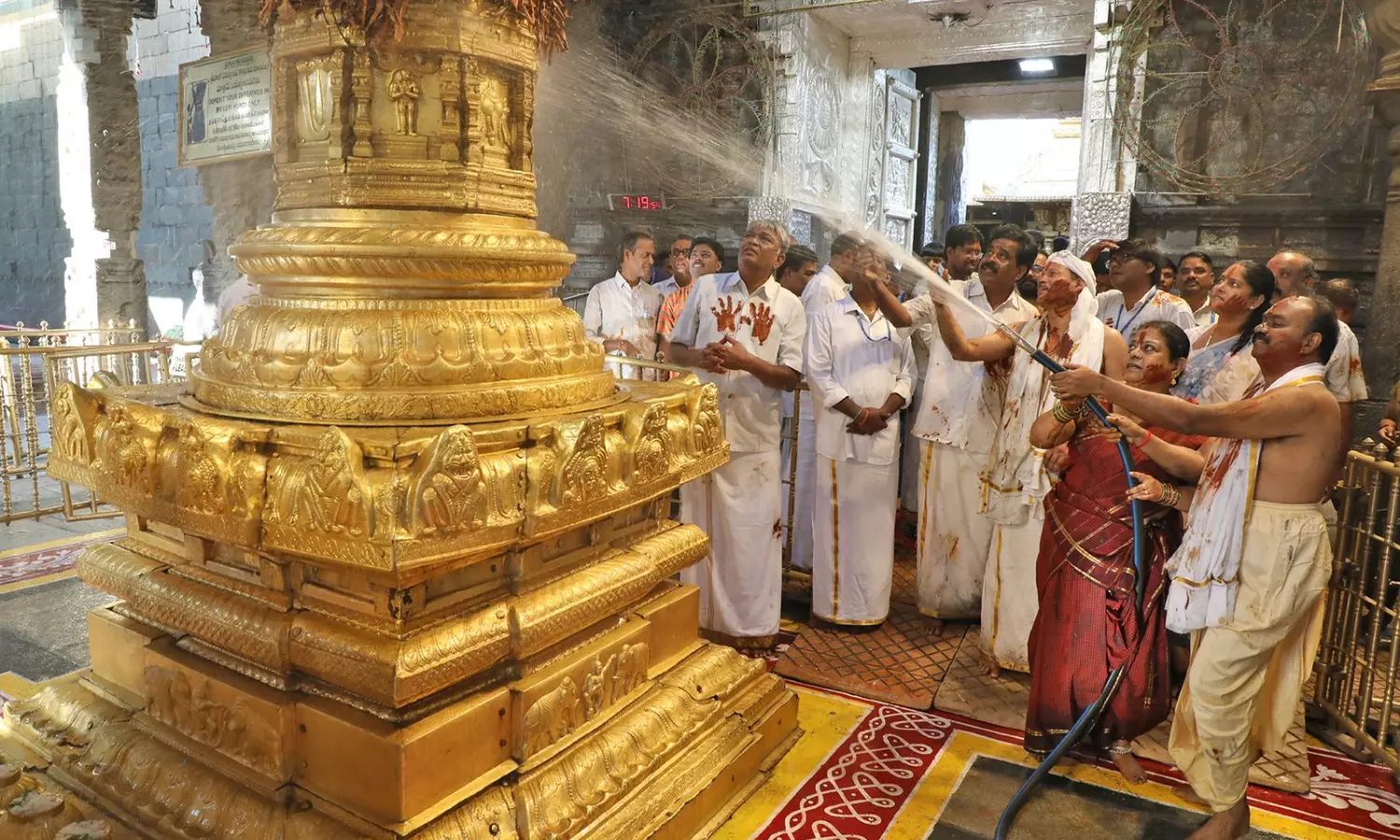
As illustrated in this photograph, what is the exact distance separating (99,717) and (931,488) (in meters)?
3.59

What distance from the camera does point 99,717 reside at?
8.60ft

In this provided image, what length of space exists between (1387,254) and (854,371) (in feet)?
13.6

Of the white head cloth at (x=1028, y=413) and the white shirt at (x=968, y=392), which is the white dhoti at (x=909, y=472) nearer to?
the white shirt at (x=968, y=392)

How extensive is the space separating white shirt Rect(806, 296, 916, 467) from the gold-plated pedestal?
1800 mm

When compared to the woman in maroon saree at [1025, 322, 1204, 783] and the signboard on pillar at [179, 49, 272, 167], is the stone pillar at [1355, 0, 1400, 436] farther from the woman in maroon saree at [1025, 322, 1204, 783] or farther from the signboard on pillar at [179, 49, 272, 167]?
the signboard on pillar at [179, 49, 272, 167]

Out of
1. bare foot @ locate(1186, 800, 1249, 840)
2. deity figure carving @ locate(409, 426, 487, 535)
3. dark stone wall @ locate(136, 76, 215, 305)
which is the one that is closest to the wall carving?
bare foot @ locate(1186, 800, 1249, 840)

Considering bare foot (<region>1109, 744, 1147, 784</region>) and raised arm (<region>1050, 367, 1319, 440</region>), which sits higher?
raised arm (<region>1050, 367, 1319, 440</region>)

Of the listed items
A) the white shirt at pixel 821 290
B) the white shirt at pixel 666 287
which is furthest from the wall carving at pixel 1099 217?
the white shirt at pixel 666 287

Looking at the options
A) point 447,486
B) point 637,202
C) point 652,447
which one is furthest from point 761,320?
point 637,202

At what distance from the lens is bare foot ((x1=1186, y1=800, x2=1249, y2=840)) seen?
2.68 metres

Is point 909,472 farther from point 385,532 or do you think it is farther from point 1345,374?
point 385,532

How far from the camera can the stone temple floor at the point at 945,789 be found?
2771 millimetres

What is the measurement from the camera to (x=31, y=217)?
55.0 feet

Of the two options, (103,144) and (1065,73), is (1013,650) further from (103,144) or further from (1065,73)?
(103,144)
